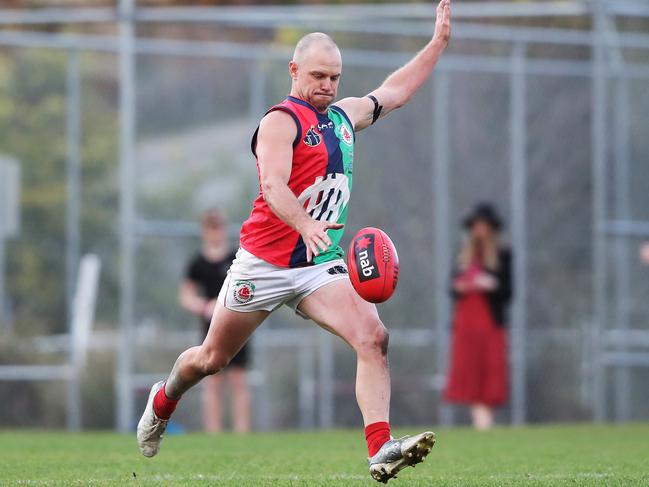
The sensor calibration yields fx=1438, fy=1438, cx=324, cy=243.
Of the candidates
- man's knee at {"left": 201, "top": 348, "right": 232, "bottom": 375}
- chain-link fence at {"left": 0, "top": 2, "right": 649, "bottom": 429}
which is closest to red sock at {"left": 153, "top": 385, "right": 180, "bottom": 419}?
man's knee at {"left": 201, "top": 348, "right": 232, "bottom": 375}

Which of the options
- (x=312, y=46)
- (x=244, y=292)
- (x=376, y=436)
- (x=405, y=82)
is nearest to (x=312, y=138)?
(x=312, y=46)

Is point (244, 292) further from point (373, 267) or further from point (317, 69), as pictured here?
point (317, 69)

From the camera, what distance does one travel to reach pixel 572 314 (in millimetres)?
15102

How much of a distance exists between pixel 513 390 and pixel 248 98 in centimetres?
420

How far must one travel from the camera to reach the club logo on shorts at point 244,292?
6.73m

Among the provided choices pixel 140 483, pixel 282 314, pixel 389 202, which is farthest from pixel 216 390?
pixel 140 483

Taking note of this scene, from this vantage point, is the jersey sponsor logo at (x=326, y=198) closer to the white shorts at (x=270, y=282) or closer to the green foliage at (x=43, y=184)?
the white shorts at (x=270, y=282)

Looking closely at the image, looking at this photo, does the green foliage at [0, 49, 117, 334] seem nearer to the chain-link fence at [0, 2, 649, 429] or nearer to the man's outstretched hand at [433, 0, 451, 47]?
the chain-link fence at [0, 2, 649, 429]

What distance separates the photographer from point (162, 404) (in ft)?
24.7

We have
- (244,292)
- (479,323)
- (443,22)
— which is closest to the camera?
(244,292)

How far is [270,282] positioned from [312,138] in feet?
2.29

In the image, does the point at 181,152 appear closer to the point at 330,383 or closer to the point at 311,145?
the point at 330,383

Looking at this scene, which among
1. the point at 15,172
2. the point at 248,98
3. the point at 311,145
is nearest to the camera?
the point at 311,145

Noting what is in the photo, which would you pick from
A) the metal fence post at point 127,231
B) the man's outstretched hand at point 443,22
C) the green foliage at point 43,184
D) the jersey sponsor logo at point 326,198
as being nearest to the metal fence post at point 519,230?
the metal fence post at point 127,231
